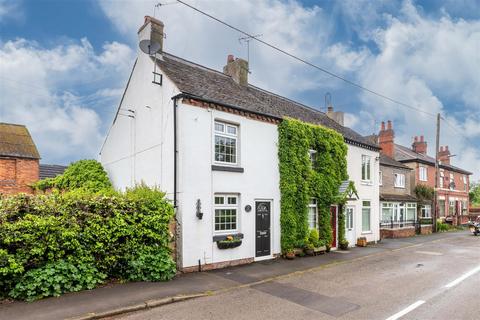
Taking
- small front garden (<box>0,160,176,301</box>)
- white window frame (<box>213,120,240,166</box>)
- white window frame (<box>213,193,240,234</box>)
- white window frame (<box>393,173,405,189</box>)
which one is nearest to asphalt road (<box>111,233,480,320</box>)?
small front garden (<box>0,160,176,301</box>)

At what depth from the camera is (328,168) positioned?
17.0 metres

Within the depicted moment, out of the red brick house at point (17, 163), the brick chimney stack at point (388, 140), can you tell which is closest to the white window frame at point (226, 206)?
the red brick house at point (17, 163)

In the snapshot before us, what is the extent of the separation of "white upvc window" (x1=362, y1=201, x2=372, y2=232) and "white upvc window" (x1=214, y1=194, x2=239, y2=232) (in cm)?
1110

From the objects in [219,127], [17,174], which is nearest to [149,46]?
[219,127]

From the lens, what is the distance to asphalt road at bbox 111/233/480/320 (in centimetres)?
734

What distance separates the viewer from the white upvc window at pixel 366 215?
20.9 meters

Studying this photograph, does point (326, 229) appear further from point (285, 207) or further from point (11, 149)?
point (11, 149)

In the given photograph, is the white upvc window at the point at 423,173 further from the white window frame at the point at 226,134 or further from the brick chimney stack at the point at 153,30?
the brick chimney stack at the point at 153,30

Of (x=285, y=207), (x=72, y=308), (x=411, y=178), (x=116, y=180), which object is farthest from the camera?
(x=411, y=178)

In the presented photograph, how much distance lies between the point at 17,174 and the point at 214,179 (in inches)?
629

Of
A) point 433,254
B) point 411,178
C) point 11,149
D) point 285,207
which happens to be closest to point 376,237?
point 433,254

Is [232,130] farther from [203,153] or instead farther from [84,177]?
[84,177]

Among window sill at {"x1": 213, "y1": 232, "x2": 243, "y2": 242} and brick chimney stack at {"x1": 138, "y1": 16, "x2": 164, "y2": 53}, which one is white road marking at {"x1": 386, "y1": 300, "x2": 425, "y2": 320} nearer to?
window sill at {"x1": 213, "y1": 232, "x2": 243, "y2": 242}

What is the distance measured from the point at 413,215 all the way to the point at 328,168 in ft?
60.2
